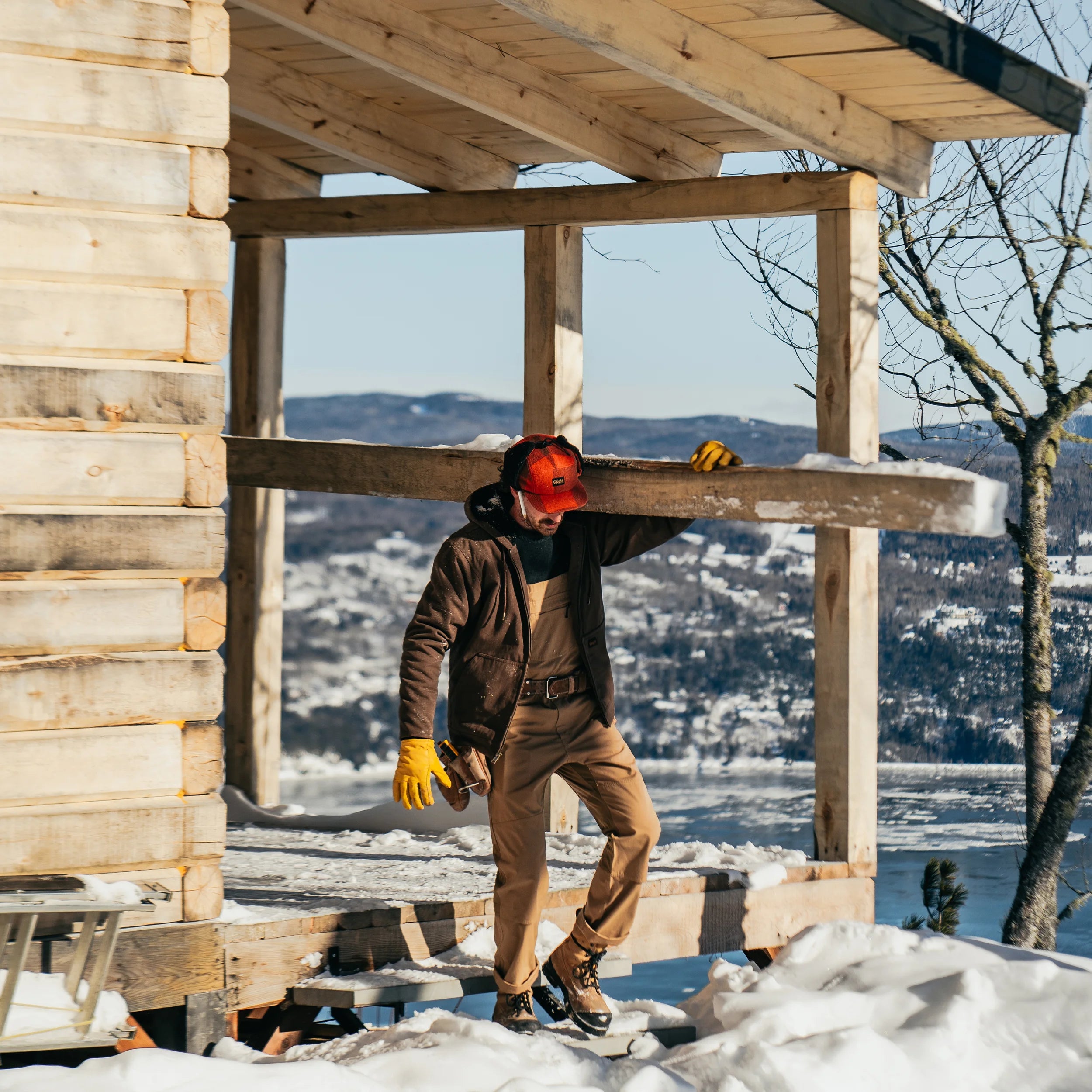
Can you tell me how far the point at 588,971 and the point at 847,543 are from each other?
1.90 metres

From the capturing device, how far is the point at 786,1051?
13.8 ft

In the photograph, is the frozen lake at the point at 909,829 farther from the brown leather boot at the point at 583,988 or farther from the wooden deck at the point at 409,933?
the brown leather boot at the point at 583,988

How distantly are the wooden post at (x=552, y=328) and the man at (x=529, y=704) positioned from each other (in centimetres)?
193

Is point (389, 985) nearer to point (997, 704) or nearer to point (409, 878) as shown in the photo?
point (409, 878)

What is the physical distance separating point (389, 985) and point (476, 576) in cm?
129

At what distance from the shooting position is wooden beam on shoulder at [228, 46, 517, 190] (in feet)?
22.4

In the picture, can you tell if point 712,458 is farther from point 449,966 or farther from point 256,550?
point 256,550

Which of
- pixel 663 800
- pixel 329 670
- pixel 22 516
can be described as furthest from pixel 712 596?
pixel 22 516

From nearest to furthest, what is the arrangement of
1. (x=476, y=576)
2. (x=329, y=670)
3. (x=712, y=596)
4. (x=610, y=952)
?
(x=476, y=576) → (x=610, y=952) → (x=712, y=596) → (x=329, y=670)

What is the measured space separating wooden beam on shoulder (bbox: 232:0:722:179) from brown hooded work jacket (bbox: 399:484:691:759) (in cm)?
198

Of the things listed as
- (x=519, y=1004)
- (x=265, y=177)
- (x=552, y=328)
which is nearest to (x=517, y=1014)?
(x=519, y=1004)

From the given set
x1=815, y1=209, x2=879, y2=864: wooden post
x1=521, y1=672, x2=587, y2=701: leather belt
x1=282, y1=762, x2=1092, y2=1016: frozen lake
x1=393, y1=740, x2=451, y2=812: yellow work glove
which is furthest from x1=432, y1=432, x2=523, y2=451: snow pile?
x1=282, y1=762, x2=1092, y2=1016: frozen lake

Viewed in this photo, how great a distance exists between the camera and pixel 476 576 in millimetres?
4438

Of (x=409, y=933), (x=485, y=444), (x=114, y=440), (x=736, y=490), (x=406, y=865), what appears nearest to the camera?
(x=114, y=440)
